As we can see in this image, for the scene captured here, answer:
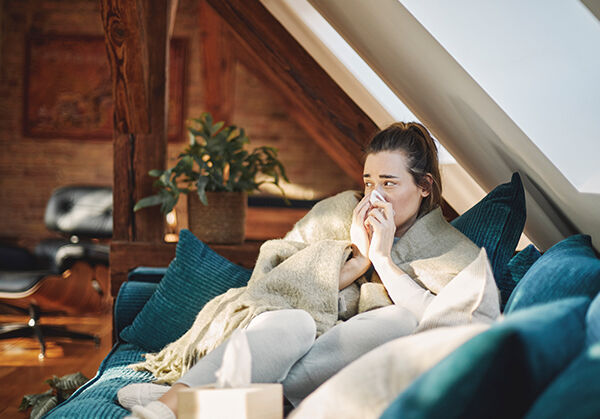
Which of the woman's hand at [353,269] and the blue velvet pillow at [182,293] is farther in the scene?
the blue velvet pillow at [182,293]

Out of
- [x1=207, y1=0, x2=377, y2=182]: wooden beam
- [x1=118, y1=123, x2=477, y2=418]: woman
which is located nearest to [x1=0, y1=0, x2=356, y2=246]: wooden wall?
[x1=207, y1=0, x2=377, y2=182]: wooden beam

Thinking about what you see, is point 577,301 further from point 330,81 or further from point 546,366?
point 330,81

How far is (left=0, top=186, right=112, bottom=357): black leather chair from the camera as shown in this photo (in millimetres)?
3477

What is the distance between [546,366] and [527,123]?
101cm

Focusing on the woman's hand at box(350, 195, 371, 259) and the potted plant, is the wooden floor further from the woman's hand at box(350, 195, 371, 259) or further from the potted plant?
the woman's hand at box(350, 195, 371, 259)

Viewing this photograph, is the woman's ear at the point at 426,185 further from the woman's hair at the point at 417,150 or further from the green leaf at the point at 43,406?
the green leaf at the point at 43,406

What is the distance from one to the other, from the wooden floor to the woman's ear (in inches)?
65.1

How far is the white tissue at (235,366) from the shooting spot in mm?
927

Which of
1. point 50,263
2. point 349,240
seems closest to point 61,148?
point 50,263

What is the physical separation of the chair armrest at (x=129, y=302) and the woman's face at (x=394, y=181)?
2.94 ft

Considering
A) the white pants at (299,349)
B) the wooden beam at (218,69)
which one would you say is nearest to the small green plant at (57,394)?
the white pants at (299,349)

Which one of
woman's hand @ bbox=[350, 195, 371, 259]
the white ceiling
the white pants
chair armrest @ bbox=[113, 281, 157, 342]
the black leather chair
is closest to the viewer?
the white pants

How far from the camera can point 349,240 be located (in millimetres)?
1823

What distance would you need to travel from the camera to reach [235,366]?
93 centimetres
